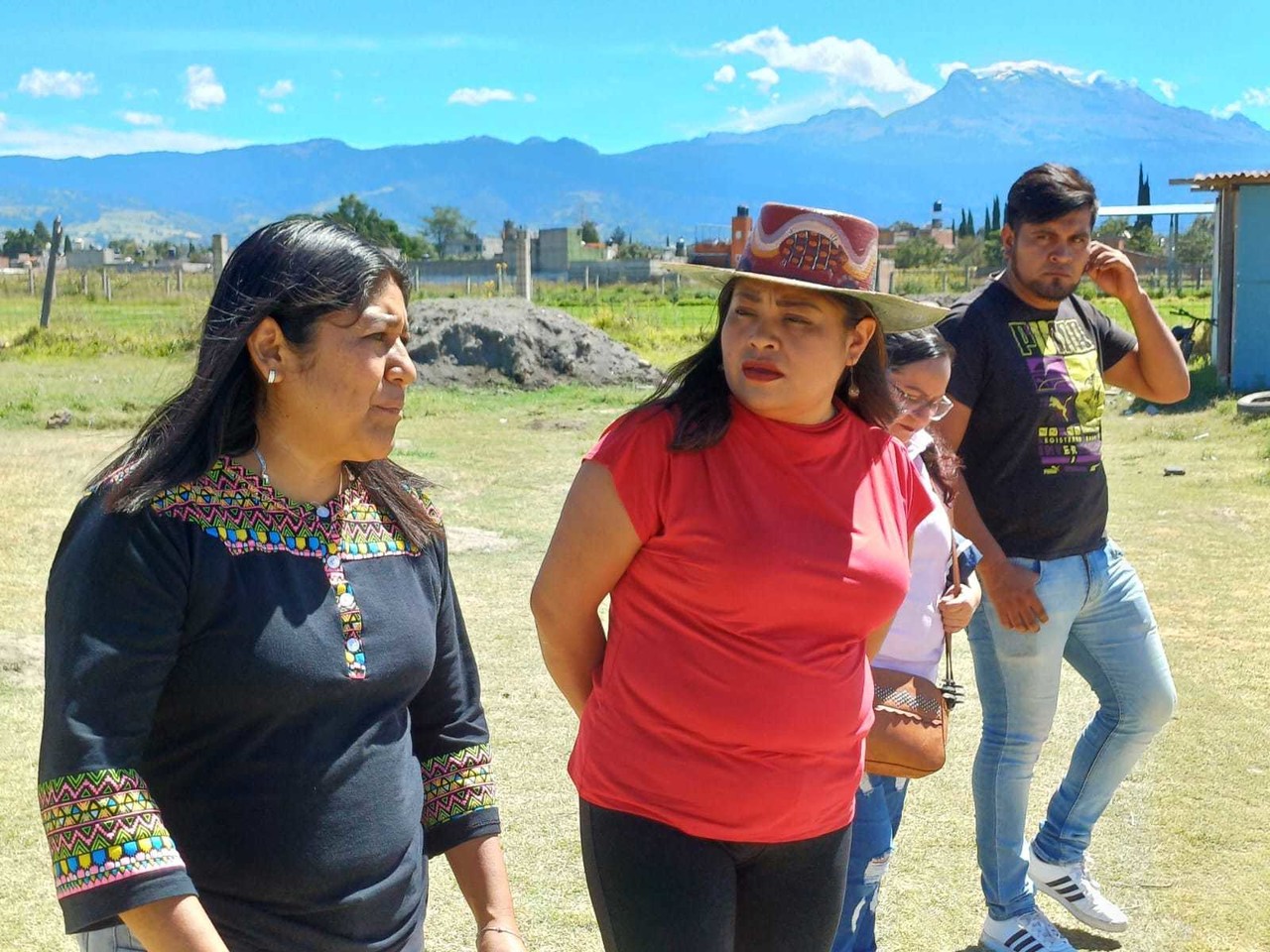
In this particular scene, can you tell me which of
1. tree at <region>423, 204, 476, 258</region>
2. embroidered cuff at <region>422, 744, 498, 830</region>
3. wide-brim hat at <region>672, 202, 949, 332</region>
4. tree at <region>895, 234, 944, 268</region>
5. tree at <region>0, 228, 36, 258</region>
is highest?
tree at <region>423, 204, 476, 258</region>

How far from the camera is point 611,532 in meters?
2.33

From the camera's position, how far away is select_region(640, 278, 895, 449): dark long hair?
2336mm

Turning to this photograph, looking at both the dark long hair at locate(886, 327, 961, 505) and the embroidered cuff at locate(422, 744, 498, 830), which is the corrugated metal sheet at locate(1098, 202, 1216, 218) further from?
the embroidered cuff at locate(422, 744, 498, 830)

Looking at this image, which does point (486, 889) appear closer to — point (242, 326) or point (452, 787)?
point (452, 787)

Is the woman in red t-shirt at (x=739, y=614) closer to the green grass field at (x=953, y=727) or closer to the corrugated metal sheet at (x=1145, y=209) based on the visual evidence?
the green grass field at (x=953, y=727)

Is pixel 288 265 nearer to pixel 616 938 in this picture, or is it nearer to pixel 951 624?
pixel 616 938

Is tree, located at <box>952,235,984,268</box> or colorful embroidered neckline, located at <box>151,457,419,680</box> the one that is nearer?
colorful embroidered neckline, located at <box>151,457,419,680</box>

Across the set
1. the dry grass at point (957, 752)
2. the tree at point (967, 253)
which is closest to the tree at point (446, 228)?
the tree at point (967, 253)

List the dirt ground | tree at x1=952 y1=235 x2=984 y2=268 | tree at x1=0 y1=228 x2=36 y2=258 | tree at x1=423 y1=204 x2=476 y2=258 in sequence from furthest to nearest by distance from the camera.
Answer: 1. tree at x1=423 y1=204 x2=476 y2=258
2. tree at x1=0 y1=228 x2=36 y2=258
3. tree at x1=952 y1=235 x2=984 y2=268
4. the dirt ground

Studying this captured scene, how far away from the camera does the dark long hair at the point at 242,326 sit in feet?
6.07

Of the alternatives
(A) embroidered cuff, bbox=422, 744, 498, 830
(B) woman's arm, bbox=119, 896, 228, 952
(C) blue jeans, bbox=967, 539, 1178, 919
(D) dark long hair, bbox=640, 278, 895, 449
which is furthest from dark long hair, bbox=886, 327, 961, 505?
(B) woman's arm, bbox=119, 896, 228, 952

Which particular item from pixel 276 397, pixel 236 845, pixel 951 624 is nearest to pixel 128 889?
pixel 236 845

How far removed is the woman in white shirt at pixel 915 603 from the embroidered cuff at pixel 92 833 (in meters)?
1.77

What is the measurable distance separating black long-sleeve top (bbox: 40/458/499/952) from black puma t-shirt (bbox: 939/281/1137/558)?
6.84 feet
